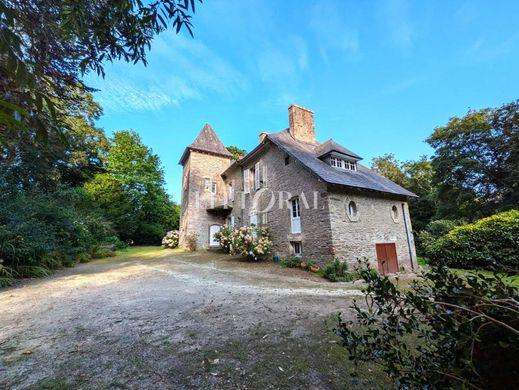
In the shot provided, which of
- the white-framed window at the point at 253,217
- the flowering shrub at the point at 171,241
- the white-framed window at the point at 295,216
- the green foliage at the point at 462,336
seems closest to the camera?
the green foliage at the point at 462,336

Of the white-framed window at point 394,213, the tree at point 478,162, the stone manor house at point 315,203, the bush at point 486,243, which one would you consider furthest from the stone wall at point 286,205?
the tree at point 478,162

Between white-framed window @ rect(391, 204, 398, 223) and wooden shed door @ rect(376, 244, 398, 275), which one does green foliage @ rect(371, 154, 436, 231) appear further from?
wooden shed door @ rect(376, 244, 398, 275)

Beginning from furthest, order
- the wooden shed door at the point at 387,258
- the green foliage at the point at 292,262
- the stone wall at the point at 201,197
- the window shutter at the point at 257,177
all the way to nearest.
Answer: the stone wall at the point at 201,197 → the window shutter at the point at 257,177 → the wooden shed door at the point at 387,258 → the green foliage at the point at 292,262

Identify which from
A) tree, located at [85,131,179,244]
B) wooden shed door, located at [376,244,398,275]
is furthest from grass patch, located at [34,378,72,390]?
tree, located at [85,131,179,244]

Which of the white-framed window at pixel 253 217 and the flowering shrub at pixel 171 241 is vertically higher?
the white-framed window at pixel 253 217

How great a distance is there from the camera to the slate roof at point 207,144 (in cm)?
1755

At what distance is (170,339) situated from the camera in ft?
9.57

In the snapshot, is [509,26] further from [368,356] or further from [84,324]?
[84,324]

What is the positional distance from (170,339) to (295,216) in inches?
326

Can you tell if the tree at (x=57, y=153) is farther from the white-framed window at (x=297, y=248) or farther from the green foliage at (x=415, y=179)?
the green foliage at (x=415, y=179)

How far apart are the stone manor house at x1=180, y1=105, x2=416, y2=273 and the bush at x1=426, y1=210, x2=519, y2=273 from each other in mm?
1595

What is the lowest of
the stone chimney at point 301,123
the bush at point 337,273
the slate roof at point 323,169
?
the bush at point 337,273

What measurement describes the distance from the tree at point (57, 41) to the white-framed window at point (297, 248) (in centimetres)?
913

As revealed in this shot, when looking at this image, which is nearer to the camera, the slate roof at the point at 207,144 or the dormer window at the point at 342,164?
the dormer window at the point at 342,164
